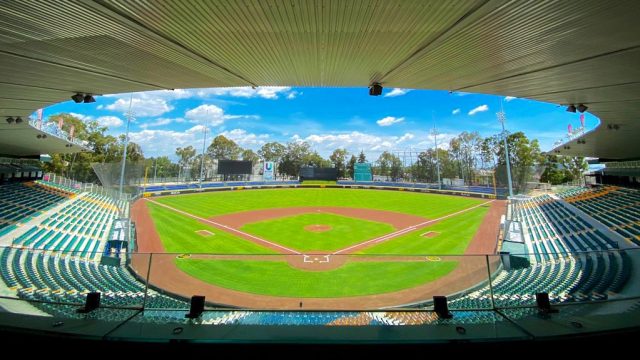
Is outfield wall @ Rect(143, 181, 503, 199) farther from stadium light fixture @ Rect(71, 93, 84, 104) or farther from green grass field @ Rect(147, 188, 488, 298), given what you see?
stadium light fixture @ Rect(71, 93, 84, 104)

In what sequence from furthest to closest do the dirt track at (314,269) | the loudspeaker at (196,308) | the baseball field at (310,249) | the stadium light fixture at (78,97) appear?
1. the stadium light fixture at (78,97)
2. the baseball field at (310,249)
3. the dirt track at (314,269)
4. the loudspeaker at (196,308)

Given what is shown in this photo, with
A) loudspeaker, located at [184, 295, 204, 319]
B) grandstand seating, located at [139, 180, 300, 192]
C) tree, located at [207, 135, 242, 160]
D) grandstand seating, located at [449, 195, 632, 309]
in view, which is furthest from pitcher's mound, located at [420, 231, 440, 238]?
tree, located at [207, 135, 242, 160]

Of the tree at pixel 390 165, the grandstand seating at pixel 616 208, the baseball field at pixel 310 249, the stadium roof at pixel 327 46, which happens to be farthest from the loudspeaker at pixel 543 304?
the tree at pixel 390 165

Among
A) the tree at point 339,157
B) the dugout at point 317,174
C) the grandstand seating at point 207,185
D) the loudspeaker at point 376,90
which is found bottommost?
the grandstand seating at point 207,185

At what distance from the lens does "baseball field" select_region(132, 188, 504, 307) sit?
481 cm

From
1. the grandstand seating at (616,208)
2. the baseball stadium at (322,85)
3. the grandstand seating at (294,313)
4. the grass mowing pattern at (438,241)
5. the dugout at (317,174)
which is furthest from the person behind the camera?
the dugout at (317,174)

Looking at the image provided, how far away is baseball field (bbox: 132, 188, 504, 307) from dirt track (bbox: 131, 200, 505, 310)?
0.11 ft

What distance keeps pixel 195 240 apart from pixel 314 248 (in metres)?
9.02

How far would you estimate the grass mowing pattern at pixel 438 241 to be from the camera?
1620 cm

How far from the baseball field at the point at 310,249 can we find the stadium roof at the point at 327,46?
4348 mm

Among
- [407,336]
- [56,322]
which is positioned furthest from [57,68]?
[407,336]

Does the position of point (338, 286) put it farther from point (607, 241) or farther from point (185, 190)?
point (185, 190)

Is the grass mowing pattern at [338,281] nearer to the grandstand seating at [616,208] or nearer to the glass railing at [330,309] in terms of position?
the glass railing at [330,309]

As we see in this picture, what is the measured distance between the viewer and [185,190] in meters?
52.9
